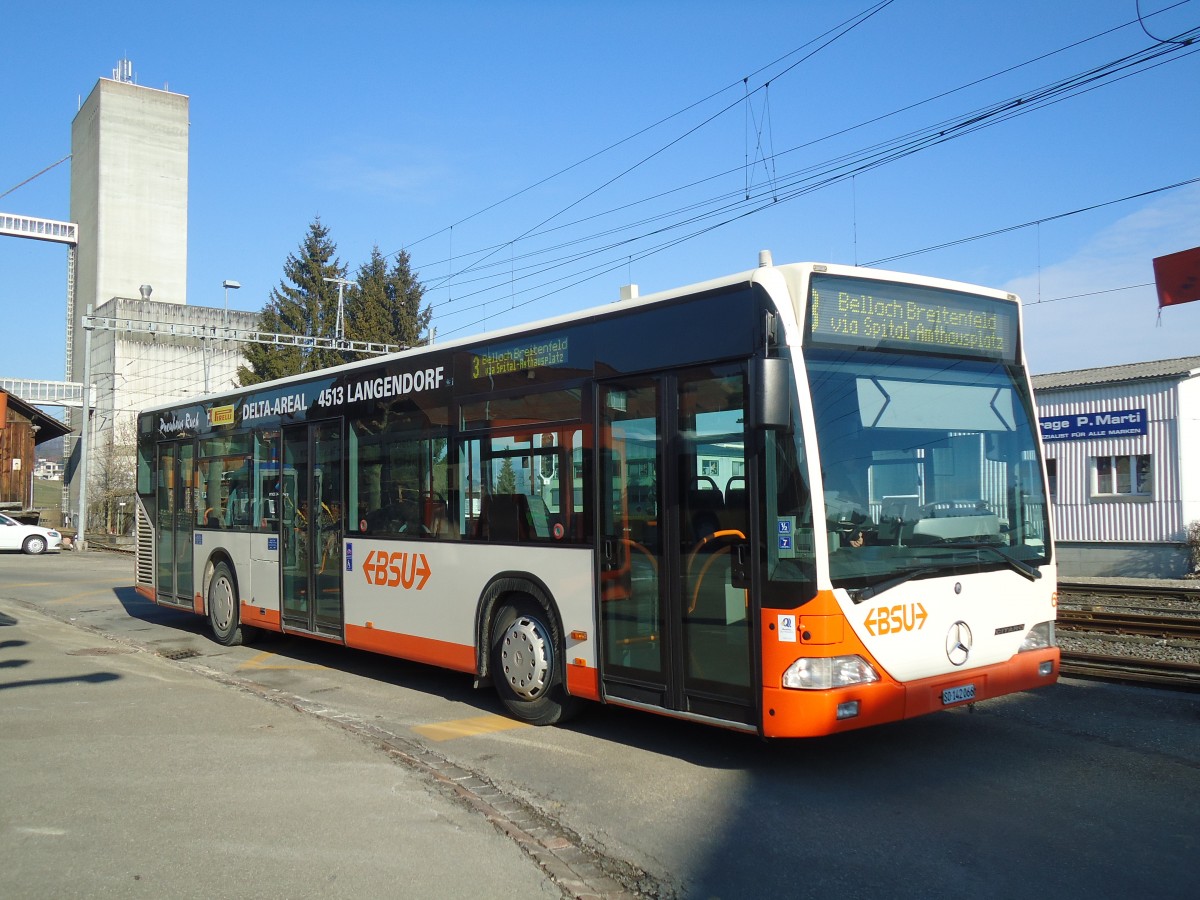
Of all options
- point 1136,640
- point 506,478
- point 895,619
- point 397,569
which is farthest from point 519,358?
point 1136,640

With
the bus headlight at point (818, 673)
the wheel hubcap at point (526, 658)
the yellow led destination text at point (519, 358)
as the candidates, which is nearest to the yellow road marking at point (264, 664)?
the wheel hubcap at point (526, 658)

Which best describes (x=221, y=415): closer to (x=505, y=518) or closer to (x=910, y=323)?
(x=505, y=518)

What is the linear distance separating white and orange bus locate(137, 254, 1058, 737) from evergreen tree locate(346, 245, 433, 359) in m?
48.5

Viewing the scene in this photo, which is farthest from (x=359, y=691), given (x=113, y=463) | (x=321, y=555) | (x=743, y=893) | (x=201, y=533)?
(x=113, y=463)

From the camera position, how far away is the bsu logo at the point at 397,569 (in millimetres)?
9599

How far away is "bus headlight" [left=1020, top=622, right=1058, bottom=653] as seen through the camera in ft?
23.4

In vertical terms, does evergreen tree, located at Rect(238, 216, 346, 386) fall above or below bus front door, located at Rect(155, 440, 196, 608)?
above

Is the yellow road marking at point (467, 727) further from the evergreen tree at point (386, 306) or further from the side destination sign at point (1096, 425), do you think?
the evergreen tree at point (386, 306)

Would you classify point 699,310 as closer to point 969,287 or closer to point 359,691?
point 969,287

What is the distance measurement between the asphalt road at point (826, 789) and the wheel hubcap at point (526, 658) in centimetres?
34

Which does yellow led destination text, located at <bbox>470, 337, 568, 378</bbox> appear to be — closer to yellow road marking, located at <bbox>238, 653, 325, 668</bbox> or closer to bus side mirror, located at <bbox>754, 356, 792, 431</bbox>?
bus side mirror, located at <bbox>754, 356, 792, 431</bbox>

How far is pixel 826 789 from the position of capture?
20.8 ft

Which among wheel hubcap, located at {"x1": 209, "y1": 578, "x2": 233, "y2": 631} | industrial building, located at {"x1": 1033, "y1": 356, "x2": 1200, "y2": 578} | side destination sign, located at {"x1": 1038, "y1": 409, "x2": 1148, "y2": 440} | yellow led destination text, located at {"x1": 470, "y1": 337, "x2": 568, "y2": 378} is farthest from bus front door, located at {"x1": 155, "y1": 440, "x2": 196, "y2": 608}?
side destination sign, located at {"x1": 1038, "y1": 409, "x2": 1148, "y2": 440}

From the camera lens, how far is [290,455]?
→ 11883 millimetres
